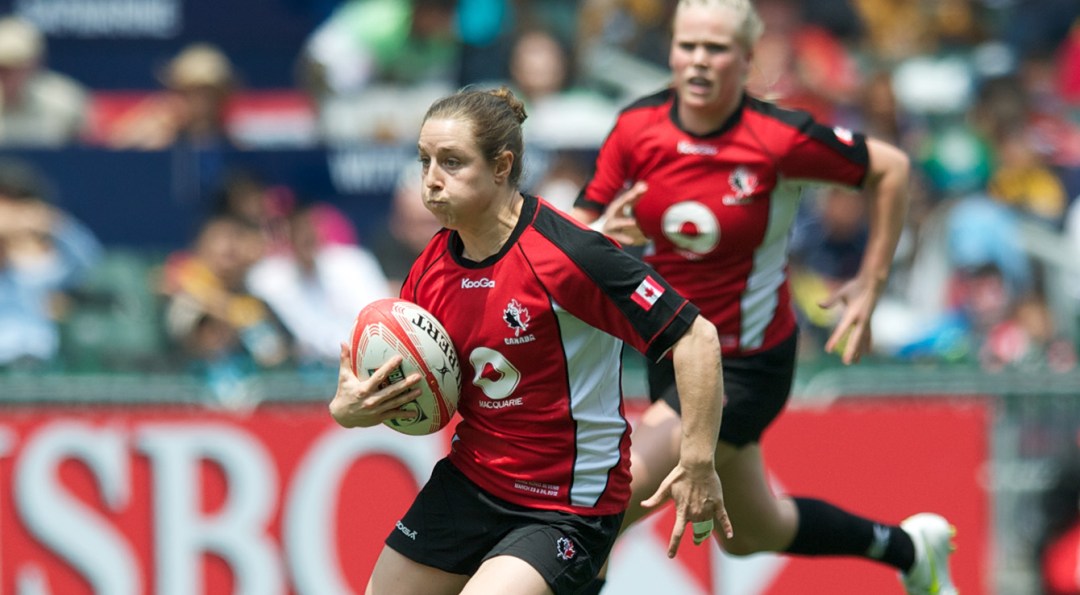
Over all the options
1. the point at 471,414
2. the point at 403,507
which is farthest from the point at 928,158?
the point at 471,414

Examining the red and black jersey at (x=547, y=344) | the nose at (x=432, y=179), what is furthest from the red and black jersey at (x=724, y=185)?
the nose at (x=432, y=179)

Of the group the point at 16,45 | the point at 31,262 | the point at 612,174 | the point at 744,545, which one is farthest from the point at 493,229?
the point at 16,45

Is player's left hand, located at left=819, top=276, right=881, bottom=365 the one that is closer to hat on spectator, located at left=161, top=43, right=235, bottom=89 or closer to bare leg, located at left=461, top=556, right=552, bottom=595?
bare leg, located at left=461, top=556, right=552, bottom=595

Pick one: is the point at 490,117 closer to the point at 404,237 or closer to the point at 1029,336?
the point at 404,237

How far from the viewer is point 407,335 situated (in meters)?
4.86

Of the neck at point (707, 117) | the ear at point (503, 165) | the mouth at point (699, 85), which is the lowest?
the neck at point (707, 117)

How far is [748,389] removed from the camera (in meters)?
6.08

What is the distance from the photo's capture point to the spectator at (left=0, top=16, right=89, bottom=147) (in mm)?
11133

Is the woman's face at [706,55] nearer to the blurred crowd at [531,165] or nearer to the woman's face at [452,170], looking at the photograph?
the woman's face at [452,170]

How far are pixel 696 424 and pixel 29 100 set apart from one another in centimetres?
780

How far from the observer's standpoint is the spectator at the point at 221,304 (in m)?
8.80

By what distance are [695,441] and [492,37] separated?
7.25 m

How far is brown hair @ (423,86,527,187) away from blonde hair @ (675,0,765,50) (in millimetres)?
1135

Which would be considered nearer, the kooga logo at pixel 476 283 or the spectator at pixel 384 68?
the kooga logo at pixel 476 283
